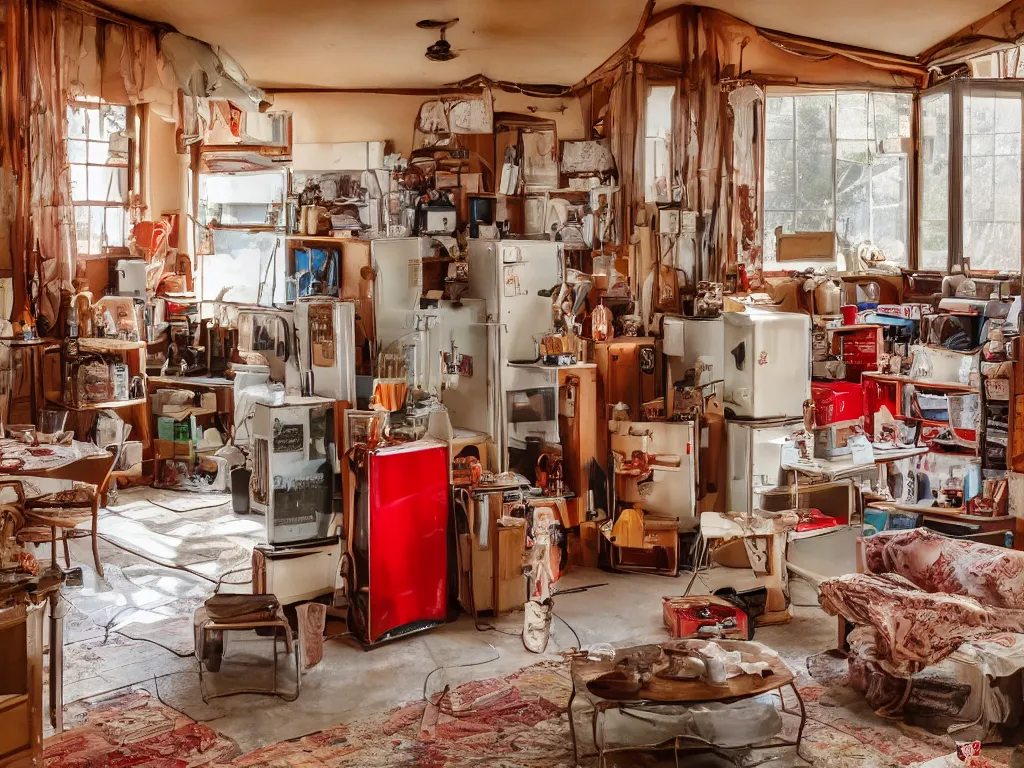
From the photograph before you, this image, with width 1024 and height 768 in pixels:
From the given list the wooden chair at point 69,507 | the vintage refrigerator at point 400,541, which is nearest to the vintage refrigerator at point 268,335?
the wooden chair at point 69,507

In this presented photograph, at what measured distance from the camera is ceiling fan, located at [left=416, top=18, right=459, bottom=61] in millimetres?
8195

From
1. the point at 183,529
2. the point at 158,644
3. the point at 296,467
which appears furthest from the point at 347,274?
the point at 158,644

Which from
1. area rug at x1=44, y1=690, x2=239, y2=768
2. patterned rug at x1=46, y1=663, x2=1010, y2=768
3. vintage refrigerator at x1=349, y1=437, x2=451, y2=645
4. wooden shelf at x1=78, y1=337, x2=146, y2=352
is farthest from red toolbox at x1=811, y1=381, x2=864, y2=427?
wooden shelf at x1=78, y1=337, x2=146, y2=352

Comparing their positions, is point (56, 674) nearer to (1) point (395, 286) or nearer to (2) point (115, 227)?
(1) point (395, 286)

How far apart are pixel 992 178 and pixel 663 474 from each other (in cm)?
383

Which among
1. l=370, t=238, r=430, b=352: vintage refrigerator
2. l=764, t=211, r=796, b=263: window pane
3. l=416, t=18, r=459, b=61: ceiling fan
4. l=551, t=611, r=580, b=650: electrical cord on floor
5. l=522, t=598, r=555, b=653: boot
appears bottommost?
l=551, t=611, r=580, b=650: electrical cord on floor

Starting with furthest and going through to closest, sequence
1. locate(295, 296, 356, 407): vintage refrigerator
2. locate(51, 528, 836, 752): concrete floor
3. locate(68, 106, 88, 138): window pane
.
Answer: locate(68, 106, 88, 138): window pane → locate(295, 296, 356, 407): vintage refrigerator → locate(51, 528, 836, 752): concrete floor

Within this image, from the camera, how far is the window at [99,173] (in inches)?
388

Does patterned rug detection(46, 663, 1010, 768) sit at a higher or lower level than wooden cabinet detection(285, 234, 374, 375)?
lower

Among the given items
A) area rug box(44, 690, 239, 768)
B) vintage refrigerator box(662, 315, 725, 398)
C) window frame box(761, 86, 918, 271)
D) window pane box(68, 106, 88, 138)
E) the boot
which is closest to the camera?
area rug box(44, 690, 239, 768)

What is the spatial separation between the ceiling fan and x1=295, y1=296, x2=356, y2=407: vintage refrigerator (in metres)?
2.27

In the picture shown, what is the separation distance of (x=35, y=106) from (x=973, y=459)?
307 inches

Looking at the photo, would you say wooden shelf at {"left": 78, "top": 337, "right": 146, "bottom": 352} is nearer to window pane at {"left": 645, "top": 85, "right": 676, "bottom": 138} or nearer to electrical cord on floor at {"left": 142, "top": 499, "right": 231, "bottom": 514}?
electrical cord on floor at {"left": 142, "top": 499, "right": 231, "bottom": 514}

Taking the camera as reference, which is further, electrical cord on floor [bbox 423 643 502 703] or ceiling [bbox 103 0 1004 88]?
ceiling [bbox 103 0 1004 88]
